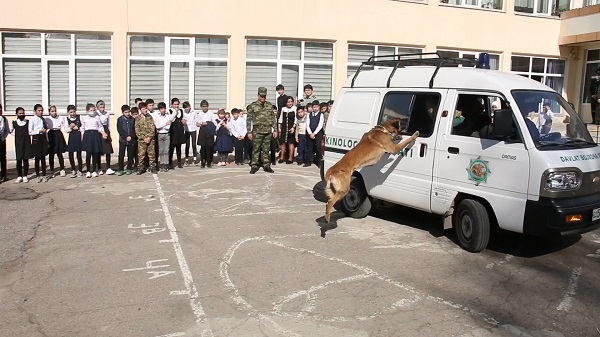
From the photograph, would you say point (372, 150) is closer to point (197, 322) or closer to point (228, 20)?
point (197, 322)

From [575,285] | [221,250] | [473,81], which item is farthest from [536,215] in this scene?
[221,250]

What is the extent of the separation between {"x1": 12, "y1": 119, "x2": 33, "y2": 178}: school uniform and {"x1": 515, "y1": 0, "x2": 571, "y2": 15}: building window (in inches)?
662

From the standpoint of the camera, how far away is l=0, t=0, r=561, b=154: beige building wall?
49.3 feet

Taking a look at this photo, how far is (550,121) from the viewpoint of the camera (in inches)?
248

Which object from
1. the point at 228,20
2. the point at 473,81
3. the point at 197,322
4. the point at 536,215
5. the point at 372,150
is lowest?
the point at 197,322

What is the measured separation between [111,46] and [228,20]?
3.47 m

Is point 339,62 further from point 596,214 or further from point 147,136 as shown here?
point 596,214

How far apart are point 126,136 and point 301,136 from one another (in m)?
4.30

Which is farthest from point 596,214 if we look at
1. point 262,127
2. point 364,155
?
point 262,127

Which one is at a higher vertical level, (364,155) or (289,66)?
(289,66)

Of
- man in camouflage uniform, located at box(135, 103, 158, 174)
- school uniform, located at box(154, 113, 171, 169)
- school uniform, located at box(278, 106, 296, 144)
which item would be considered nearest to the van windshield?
school uniform, located at box(278, 106, 296, 144)

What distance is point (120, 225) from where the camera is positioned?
801cm

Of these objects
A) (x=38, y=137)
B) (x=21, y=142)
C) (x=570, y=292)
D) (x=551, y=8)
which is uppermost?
(x=551, y=8)

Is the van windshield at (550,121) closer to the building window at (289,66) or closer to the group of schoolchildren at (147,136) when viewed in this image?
the group of schoolchildren at (147,136)
